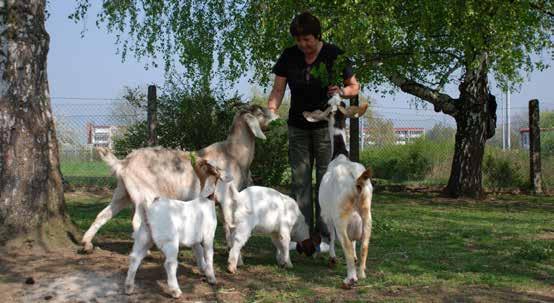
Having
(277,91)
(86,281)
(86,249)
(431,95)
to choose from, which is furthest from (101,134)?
(86,281)

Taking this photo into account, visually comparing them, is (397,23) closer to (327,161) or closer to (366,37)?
(366,37)

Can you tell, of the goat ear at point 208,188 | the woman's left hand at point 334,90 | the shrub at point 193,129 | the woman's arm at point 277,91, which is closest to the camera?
the goat ear at point 208,188

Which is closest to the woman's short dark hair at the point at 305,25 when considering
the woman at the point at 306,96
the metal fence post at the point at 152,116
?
the woman at the point at 306,96

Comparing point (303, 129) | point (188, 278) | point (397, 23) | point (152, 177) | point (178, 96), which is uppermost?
point (397, 23)

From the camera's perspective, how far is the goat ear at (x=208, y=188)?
541 centimetres

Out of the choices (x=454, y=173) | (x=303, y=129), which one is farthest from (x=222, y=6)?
(x=303, y=129)

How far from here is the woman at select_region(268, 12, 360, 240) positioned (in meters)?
6.30

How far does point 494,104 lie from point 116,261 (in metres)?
10.1

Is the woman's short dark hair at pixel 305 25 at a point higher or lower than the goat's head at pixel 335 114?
higher

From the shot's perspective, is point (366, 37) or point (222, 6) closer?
point (366, 37)

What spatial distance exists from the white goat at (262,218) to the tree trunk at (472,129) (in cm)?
810

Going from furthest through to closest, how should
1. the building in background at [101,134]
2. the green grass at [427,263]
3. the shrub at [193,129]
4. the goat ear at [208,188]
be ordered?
the building in background at [101,134], the shrub at [193,129], the goat ear at [208,188], the green grass at [427,263]

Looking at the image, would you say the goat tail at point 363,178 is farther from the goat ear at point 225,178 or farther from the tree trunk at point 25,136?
the tree trunk at point 25,136

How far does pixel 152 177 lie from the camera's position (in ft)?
21.1
